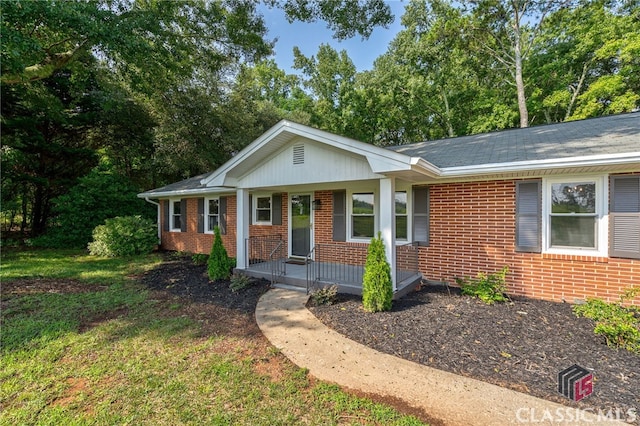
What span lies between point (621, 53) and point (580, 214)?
14715 mm

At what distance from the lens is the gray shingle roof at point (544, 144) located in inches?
201

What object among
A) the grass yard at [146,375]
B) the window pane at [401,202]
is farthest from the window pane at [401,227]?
the grass yard at [146,375]

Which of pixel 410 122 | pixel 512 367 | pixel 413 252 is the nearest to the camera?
pixel 512 367

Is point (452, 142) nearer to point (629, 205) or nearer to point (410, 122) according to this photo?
point (629, 205)

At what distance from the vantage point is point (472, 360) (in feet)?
11.6

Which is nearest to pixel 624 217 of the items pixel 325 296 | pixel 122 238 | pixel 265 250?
pixel 325 296

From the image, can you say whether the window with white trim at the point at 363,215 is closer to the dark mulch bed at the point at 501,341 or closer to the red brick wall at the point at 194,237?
the dark mulch bed at the point at 501,341

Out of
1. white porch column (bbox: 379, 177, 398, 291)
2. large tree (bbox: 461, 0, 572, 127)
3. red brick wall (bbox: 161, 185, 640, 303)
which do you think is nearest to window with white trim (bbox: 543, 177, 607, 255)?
red brick wall (bbox: 161, 185, 640, 303)

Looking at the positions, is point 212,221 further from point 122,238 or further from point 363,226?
point 363,226

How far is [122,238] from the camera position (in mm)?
11711

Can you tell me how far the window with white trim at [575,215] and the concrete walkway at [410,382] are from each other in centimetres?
375

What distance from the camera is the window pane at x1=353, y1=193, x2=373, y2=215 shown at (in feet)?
25.3

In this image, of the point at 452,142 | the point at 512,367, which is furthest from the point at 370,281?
the point at 452,142

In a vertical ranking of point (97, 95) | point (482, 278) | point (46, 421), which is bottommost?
point (46, 421)
